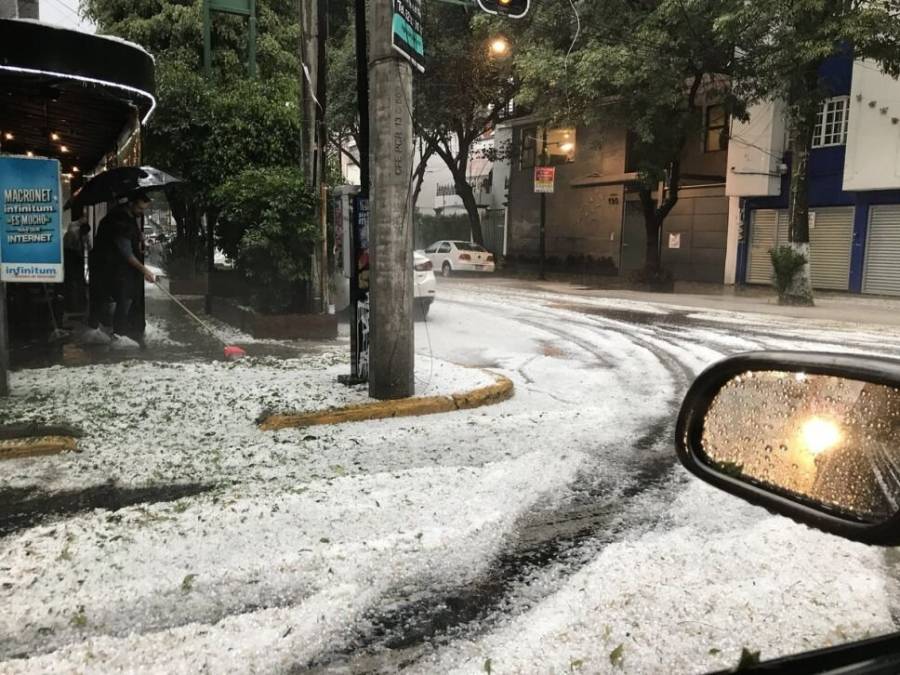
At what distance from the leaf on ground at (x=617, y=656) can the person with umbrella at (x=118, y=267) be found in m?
8.17

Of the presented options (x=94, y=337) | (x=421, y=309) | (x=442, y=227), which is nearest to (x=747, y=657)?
(x=94, y=337)

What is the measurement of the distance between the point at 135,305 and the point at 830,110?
2170cm

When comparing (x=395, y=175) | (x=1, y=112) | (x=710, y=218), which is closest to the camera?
(x=395, y=175)

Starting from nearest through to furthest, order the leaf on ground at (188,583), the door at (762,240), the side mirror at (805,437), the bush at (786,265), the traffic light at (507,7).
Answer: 1. the side mirror at (805,437)
2. the leaf on ground at (188,583)
3. the traffic light at (507,7)
4. the bush at (786,265)
5. the door at (762,240)

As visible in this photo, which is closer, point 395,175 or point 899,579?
point 899,579

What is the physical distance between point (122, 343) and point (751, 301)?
16044 mm

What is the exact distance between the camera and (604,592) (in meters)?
3.35

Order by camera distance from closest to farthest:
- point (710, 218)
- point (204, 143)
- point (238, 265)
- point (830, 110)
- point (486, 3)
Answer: point (486, 3), point (238, 265), point (204, 143), point (830, 110), point (710, 218)

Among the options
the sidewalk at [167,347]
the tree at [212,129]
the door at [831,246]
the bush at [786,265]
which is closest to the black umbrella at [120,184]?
the sidewalk at [167,347]

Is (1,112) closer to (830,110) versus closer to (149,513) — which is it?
(149,513)

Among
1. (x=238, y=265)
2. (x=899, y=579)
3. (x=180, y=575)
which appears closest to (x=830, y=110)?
(x=238, y=265)

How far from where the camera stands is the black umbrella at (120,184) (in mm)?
8688

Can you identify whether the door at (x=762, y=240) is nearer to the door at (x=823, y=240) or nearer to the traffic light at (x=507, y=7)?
the door at (x=823, y=240)

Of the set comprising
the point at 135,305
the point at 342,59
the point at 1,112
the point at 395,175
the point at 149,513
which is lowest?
the point at 149,513
